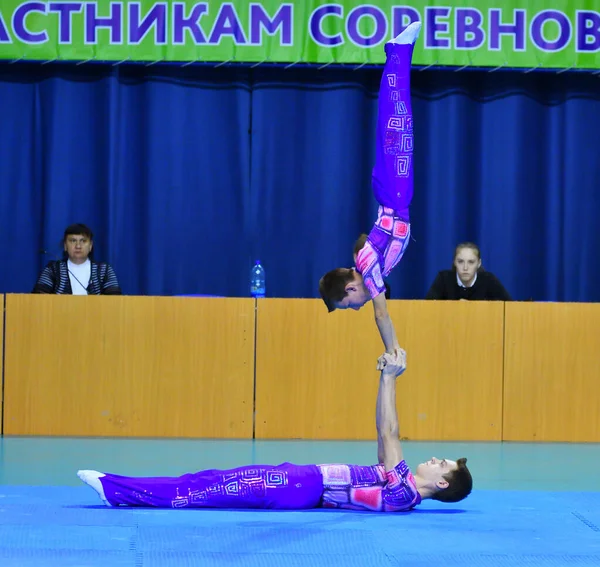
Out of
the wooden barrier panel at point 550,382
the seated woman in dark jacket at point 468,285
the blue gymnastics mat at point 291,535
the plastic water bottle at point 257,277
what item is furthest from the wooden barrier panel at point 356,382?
the blue gymnastics mat at point 291,535

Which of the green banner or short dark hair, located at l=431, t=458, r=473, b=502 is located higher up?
the green banner

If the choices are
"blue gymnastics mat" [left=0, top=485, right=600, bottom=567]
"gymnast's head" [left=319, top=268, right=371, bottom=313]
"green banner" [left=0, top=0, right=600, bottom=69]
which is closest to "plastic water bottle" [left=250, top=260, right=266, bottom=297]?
"green banner" [left=0, top=0, right=600, bottom=69]

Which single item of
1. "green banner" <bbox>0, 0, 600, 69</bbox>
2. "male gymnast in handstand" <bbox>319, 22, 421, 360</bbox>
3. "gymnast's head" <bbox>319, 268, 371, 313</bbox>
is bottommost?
"gymnast's head" <bbox>319, 268, 371, 313</bbox>

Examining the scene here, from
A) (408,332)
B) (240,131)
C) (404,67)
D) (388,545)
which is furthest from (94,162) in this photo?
(388,545)

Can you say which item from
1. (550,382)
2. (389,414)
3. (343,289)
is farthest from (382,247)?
(550,382)

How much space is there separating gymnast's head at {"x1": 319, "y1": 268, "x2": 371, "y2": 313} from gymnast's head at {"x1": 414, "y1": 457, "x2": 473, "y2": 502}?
794 mm

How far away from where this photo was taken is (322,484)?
14.5 ft

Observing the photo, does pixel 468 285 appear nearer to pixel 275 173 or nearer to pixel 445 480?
pixel 275 173

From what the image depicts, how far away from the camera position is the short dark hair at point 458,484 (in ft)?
14.0

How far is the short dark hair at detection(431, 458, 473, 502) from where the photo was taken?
427 centimetres

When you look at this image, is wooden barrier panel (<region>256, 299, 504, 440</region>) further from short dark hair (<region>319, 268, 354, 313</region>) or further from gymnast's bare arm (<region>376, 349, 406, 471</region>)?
gymnast's bare arm (<region>376, 349, 406, 471</region>)

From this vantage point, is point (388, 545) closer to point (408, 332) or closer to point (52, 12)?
point (408, 332)

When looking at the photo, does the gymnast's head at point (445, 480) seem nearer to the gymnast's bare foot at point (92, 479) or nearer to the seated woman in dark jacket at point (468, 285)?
the gymnast's bare foot at point (92, 479)

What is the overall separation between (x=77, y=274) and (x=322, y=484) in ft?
10.8
